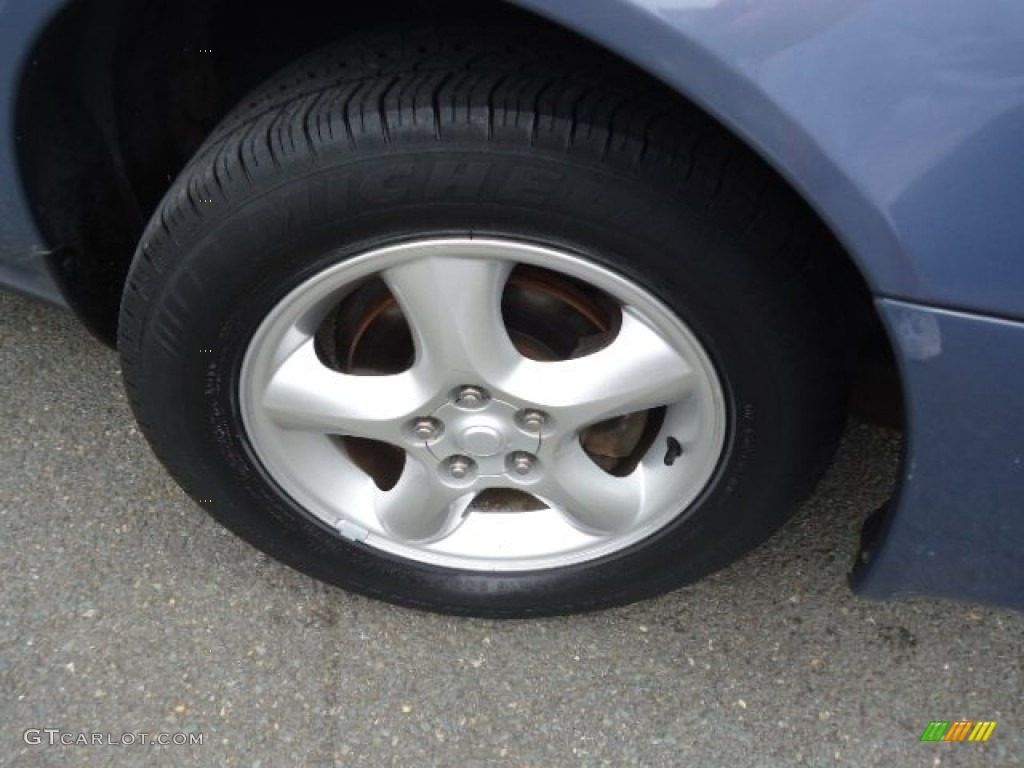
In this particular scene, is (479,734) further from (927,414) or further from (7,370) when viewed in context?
(7,370)

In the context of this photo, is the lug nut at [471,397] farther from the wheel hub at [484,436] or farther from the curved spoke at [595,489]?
the curved spoke at [595,489]

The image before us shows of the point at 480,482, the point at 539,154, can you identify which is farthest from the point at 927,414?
the point at 480,482

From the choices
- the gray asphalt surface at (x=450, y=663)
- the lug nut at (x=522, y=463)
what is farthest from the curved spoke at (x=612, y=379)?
the gray asphalt surface at (x=450, y=663)

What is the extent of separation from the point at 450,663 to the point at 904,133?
116cm

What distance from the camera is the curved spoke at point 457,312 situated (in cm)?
138

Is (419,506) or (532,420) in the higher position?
(532,420)

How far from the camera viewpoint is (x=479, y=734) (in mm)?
1723

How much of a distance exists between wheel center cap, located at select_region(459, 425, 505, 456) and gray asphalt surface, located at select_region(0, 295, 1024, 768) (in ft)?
1.33

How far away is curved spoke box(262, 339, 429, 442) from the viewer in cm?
154

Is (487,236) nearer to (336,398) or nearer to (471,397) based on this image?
(471,397)

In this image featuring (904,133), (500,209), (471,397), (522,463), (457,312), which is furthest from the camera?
(522,463)
